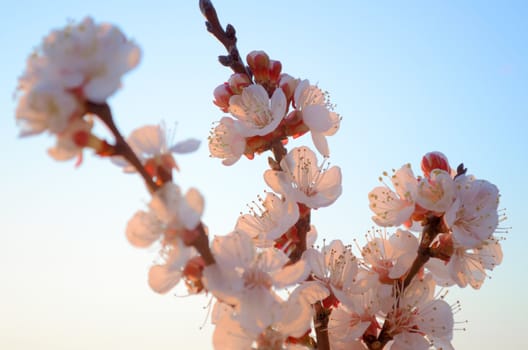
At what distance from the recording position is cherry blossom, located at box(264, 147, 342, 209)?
220 centimetres

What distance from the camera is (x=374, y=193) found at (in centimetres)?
→ 237

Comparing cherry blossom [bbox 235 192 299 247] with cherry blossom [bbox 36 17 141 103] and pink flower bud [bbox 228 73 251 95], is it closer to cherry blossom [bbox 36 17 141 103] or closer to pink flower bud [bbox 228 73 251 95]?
pink flower bud [bbox 228 73 251 95]

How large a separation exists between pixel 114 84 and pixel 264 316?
2.31 ft

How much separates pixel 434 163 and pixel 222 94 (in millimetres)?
809

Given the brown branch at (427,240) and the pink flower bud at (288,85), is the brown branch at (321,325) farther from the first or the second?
the pink flower bud at (288,85)

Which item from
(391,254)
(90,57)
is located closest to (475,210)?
(391,254)

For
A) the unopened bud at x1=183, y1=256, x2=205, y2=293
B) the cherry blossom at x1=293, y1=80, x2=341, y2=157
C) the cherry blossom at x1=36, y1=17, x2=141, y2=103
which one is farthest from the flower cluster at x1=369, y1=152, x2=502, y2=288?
the cherry blossom at x1=36, y1=17, x2=141, y2=103

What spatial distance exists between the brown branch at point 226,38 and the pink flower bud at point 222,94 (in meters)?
0.08

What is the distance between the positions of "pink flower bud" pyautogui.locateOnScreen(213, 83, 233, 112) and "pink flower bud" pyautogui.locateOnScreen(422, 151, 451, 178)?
753mm

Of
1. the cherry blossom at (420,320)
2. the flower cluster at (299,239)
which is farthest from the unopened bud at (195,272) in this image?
the cherry blossom at (420,320)

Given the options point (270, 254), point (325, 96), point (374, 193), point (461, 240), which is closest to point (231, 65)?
point (325, 96)

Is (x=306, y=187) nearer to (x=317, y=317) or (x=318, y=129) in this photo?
(x=318, y=129)

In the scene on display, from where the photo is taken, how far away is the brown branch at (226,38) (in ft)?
7.90

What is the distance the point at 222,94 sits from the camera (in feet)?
7.91
